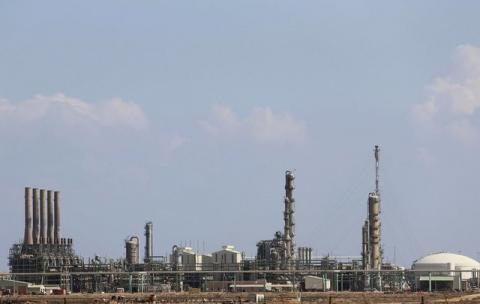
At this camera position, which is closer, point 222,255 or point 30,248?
point 30,248

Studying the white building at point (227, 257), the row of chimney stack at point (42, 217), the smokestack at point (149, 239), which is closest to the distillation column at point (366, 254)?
the white building at point (227, 257)

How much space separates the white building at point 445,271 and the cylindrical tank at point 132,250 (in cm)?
3547

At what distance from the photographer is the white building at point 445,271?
135 metres

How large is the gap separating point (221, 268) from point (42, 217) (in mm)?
22954

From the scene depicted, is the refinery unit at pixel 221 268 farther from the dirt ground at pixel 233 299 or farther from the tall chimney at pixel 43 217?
the dirt ground at pixel 233 299

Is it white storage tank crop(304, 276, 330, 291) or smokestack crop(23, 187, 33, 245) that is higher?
smokestack crop(23, 187, 33, 245)

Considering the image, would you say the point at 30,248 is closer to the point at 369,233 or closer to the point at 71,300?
the point at 369,233

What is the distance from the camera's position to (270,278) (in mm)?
134250

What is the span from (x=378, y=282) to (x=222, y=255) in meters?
22.5

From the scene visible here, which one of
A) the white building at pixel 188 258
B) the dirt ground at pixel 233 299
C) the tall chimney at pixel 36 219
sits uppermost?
the tall chimney at pixel 36 219

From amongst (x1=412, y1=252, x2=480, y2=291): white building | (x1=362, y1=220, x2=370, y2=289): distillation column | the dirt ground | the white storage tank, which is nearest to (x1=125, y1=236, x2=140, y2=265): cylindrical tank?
the white storage tank

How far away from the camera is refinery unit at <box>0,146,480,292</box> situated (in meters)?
131

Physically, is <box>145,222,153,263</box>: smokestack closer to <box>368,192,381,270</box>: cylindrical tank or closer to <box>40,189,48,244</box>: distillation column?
<box>40,189,48,244</box>: distillation column

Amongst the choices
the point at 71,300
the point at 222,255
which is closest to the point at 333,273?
the point at 222,255
